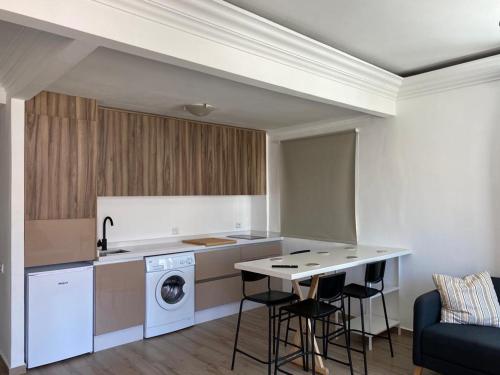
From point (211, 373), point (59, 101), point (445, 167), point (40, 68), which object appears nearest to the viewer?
point (40, 68)

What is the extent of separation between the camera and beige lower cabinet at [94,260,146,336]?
3650 millimetres

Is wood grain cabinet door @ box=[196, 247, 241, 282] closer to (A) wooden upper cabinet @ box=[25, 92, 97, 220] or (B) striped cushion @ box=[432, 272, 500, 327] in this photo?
(A) wooden upper cabinet @ box=[25, 92, 97, 220]

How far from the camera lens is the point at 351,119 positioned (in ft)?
15.2

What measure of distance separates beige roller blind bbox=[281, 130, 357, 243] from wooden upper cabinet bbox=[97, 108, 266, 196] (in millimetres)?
533

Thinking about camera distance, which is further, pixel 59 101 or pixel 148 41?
pixel 59 101

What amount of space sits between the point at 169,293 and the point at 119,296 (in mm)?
594

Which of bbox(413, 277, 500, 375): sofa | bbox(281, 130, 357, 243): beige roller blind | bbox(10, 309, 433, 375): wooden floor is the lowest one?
bbox(10, 309, 433, 375): wooden floor

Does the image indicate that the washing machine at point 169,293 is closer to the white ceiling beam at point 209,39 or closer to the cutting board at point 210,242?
the cutting board at point 210,242

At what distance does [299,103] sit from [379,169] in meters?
1.19

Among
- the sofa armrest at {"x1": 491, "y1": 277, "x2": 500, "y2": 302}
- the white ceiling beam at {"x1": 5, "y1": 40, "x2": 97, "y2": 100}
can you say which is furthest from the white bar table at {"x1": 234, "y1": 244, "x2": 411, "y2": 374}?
the white ceiling beam at {"x1": 5, "y1": 40, "x2": 97, "y2": 100}

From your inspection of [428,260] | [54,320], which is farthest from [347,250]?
[54,320]

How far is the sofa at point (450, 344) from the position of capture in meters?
2.63

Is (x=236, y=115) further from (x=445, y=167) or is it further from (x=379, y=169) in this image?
(x=445, y=167)

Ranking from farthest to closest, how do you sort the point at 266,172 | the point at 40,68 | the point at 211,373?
the point at 266,172 → the point at 211,373 → the point at 40,68
